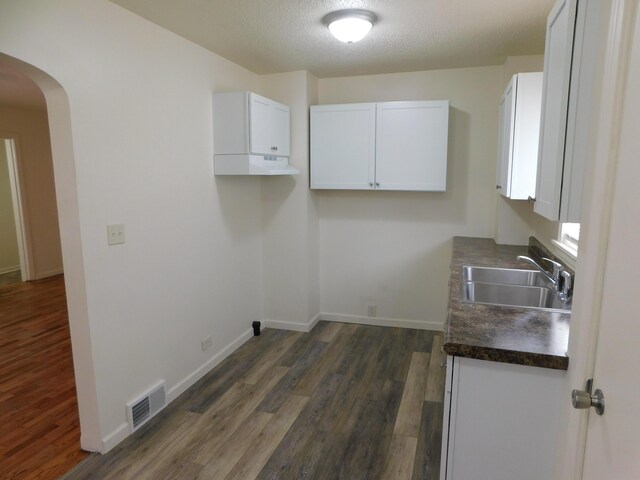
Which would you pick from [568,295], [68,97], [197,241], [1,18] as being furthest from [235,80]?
[568,295]

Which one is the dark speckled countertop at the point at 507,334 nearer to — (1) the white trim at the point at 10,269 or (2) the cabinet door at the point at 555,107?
(2) the cabinet door at the point at 555,107

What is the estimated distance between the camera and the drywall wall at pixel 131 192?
6.76ft

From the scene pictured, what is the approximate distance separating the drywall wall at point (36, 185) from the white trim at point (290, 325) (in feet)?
12.6

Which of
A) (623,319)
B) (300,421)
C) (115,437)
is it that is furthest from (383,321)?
(623,319)

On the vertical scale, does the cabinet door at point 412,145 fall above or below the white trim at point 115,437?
above

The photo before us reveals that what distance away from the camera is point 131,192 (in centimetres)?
243

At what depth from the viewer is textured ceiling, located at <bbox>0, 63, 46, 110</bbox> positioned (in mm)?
3744

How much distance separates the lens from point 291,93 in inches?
150

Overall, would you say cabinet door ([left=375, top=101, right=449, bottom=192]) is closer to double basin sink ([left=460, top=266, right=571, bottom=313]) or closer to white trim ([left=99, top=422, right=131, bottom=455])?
double basin sink ([left=460, top=266, right=571, bottom=313])

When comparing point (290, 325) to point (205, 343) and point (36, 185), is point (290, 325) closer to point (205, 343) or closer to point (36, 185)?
point (205, 343)

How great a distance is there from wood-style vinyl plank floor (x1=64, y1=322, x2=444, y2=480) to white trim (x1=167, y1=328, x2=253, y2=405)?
5cm

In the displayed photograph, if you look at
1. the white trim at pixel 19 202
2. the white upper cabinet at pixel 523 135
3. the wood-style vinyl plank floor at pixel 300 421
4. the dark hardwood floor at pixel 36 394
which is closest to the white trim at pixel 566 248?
the white upper cabinet at pixel 523 135

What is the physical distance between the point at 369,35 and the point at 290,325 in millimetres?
2625

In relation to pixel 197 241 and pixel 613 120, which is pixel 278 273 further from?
pixel 613 120
